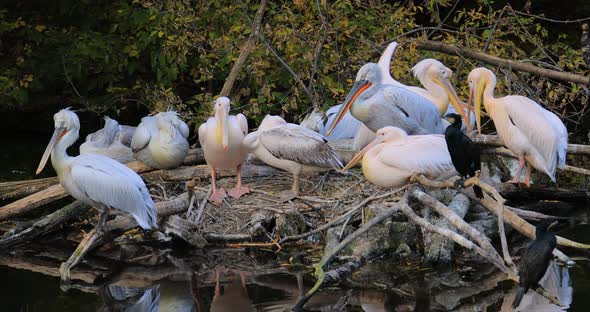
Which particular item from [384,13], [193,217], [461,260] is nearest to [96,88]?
[384,13]

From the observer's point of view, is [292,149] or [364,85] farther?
[364,85]

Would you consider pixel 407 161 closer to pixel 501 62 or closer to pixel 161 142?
pixel 161 142

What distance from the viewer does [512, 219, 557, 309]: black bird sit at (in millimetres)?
6051

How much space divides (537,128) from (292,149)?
6.25 feet

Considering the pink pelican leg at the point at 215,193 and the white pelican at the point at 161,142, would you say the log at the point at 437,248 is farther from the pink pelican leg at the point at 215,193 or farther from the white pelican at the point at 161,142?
the white pelican at the point at 161,142

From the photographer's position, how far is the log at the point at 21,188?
28.3 ft

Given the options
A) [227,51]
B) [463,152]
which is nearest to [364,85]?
[463,152]

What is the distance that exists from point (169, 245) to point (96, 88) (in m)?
6.31

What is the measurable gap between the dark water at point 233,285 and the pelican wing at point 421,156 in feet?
2.26

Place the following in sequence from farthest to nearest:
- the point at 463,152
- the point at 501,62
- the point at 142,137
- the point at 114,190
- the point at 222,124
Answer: the point at 501,62
the point at 142,137
the point at 222,124
the point at 114,190
the point at 463,152

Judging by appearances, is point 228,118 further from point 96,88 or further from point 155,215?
point 96,88

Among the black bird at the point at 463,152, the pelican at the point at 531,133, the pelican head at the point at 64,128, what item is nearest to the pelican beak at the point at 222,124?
the pelican head at the point at 64,128

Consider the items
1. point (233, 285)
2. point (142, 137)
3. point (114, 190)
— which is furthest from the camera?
point (142, 137)

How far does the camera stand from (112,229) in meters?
7.18
